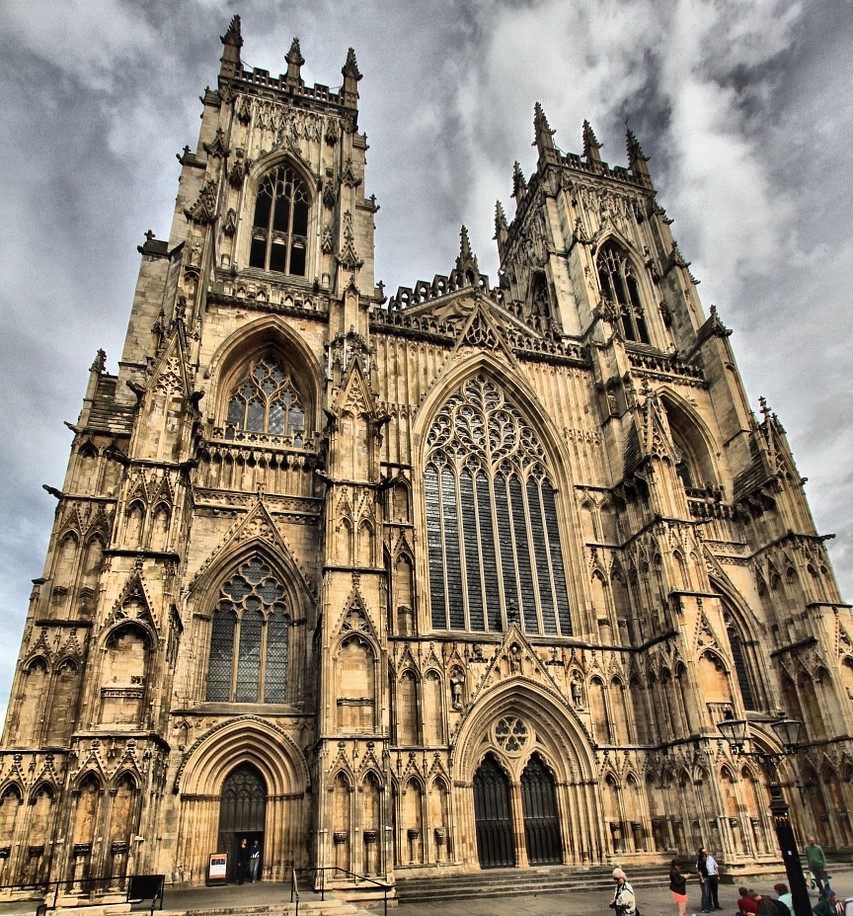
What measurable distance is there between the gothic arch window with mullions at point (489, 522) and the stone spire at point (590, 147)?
1917 centimetres

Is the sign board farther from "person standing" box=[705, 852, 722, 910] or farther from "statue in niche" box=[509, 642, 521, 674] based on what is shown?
"person standing" box=[705, 852, 722, 910]

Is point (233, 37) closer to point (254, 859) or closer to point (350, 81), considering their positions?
point (350, 81)

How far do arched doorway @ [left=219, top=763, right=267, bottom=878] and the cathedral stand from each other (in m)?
0.08

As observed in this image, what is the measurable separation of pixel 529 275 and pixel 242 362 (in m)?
18.2

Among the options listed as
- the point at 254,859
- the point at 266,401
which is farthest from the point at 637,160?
the point at 254,859

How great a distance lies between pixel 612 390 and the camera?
82.7 feet

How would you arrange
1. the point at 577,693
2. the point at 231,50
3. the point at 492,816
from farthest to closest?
the point at 231,50, the point at 577,693, the point at 492,816

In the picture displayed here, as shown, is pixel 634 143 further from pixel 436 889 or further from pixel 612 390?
pixel 436 889

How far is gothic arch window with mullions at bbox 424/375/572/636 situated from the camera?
67.7ft

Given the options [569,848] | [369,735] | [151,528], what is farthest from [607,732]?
[151,528]

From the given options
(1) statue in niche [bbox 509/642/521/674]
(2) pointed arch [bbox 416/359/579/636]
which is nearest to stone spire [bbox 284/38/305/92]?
(2) pointed arch [bbox 416/359/579/636]

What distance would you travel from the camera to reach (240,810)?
53.2ft

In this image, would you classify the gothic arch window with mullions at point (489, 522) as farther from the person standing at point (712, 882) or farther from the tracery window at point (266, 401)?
the person standing at point (712, 882)

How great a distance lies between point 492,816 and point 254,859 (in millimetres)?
6082
